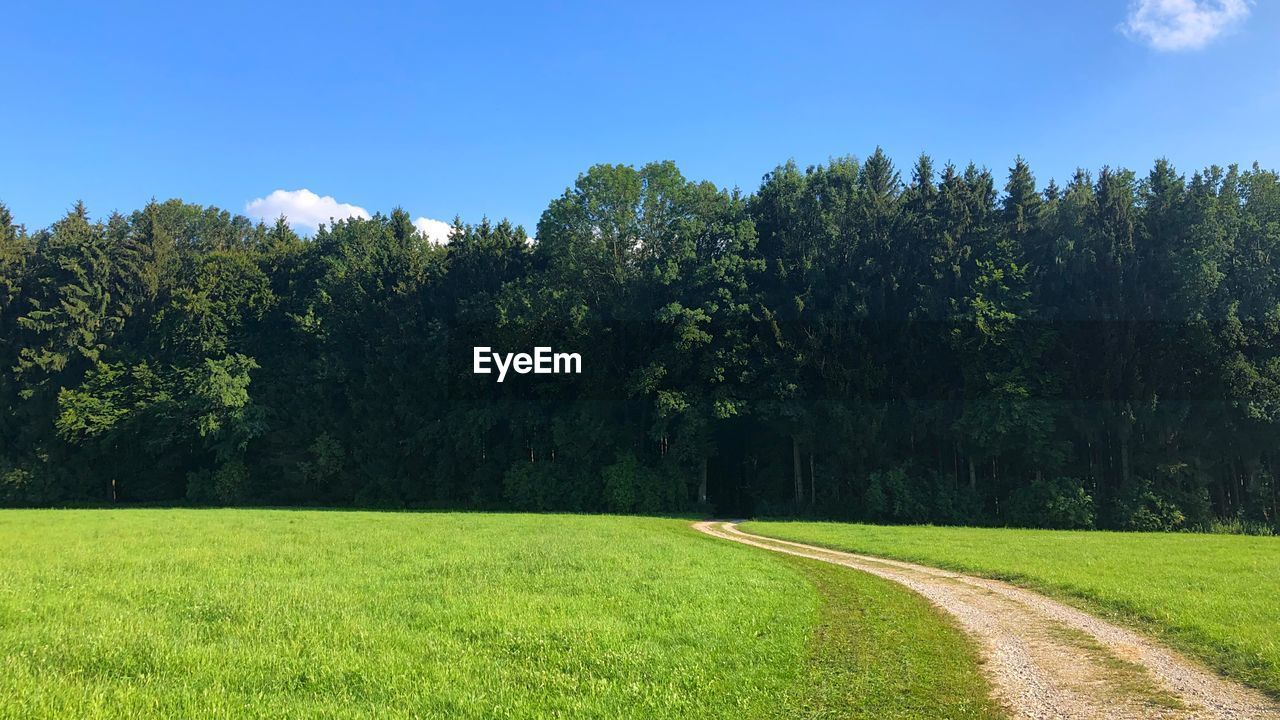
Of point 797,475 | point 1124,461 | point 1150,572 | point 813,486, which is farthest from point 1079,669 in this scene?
point 1124,461

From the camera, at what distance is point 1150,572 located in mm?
15719

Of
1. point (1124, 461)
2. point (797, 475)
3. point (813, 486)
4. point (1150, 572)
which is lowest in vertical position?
point (813, 486)

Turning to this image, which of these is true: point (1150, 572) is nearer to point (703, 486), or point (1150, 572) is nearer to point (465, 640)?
point (465, 640)

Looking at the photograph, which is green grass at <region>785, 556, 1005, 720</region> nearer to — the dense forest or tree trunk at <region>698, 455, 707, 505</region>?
the dense forest

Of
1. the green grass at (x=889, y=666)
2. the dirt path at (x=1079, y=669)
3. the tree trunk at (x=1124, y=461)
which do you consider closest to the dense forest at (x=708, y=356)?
the tree trunk at (x=1124, y=461)

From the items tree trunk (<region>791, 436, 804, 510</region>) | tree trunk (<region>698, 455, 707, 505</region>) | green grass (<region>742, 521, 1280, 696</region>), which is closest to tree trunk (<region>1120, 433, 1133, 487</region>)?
green grass (<region>742, 521, 1280, 696</region>)

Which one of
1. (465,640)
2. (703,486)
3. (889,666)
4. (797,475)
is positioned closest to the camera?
(889,666)

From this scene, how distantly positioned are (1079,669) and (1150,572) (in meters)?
9.77

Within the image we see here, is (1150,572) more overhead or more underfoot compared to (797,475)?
more underfoot

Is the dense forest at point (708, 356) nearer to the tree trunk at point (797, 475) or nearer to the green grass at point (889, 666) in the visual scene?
the tree trunk at point (797, 475)

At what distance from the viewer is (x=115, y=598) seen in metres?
11.3

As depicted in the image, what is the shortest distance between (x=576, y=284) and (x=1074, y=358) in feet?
95.9

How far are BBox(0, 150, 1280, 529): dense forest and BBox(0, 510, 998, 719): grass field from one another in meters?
25.5

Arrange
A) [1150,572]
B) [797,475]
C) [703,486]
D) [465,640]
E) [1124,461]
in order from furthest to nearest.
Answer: [703,486] < [797,475] < [1124,461] < [1150,572] < [465,640]
